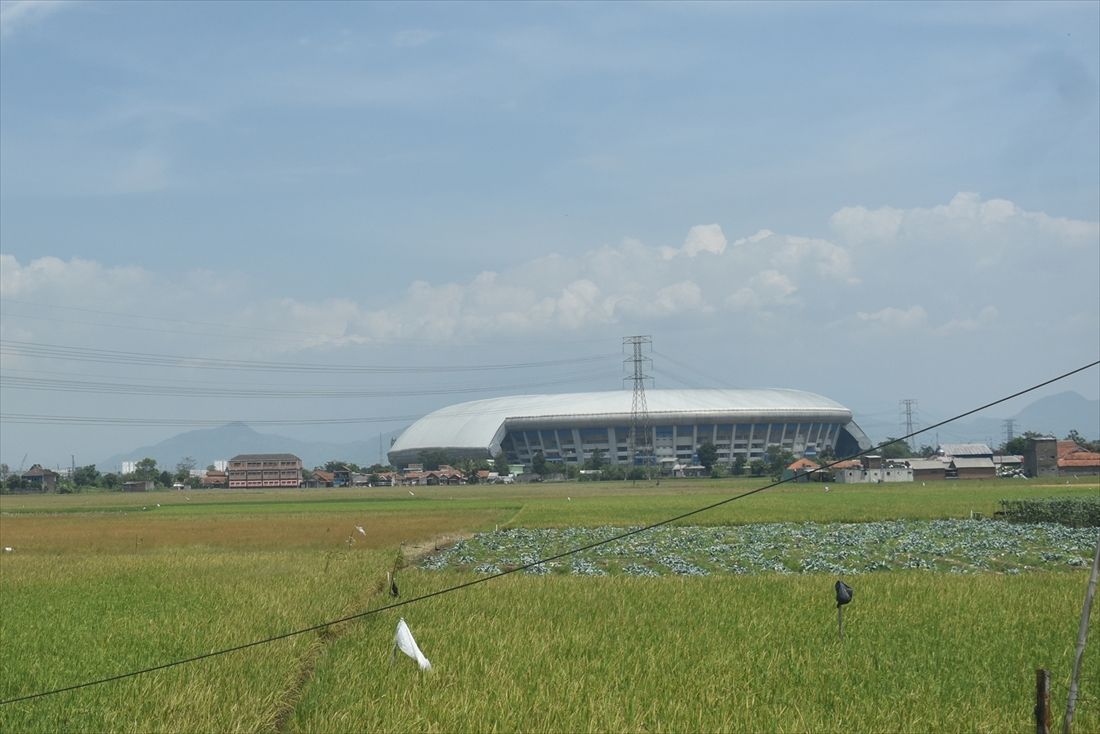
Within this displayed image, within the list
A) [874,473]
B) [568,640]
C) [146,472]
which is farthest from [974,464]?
[568,640]

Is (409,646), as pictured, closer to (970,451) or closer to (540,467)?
(970,451)

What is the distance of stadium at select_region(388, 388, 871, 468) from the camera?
138 meters

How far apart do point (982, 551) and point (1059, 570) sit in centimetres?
331

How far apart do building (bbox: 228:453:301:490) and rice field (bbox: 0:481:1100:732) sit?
4762 inches

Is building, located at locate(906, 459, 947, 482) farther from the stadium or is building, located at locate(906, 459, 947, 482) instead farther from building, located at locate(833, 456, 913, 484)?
the stadium

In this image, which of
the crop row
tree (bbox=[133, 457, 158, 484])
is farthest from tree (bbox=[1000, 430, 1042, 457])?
tree (bbox=[133, 457, 158, 484])

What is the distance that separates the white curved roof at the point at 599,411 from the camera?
13700 cm

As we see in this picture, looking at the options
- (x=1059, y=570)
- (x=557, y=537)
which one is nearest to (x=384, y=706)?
(x=1059, y=570)

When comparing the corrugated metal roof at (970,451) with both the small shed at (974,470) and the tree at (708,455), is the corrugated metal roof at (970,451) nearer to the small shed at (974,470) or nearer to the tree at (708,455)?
the small shed at (974,470)

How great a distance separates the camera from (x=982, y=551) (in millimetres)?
23875

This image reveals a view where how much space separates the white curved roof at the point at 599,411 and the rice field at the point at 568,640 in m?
111

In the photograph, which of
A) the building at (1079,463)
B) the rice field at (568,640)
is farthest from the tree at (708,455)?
the rice field at (568,640)

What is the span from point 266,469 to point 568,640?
455 feet

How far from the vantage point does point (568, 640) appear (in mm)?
12086
